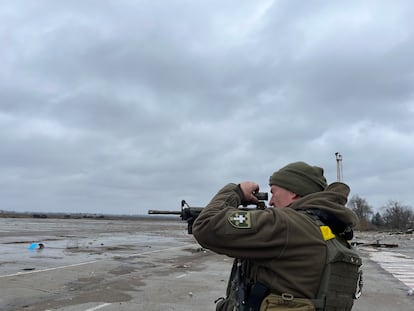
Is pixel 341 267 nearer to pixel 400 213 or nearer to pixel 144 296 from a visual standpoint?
pixel 144 296

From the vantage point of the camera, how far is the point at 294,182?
2.50 meters

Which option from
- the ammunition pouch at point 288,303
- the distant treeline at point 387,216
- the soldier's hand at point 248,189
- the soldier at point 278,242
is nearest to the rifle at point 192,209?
the soldier's hand at point 248,189

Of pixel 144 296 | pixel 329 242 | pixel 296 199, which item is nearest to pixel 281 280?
pixel 329 242

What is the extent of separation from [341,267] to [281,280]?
1.03ft

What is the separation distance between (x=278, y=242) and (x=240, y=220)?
0.71ft

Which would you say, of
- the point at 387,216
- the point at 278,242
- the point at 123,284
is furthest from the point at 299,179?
the point at 387,216

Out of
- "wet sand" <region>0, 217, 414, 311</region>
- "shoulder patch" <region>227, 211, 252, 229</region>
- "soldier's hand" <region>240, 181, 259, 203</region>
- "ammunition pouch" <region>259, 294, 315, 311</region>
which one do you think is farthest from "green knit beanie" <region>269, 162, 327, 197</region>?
"wet sand" <region>0, 217, 414, 311</region>

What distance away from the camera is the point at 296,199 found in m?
2.52

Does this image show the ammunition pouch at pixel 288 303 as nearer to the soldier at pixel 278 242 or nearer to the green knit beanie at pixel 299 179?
the soldier at pixel 278 242

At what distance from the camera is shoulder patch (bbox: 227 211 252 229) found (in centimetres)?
218

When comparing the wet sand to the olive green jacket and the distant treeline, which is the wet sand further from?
the distant treeline

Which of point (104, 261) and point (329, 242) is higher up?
point (329, 242)

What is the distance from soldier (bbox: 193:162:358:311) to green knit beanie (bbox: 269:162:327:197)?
10 centimetres

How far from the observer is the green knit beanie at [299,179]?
8.20 feet
